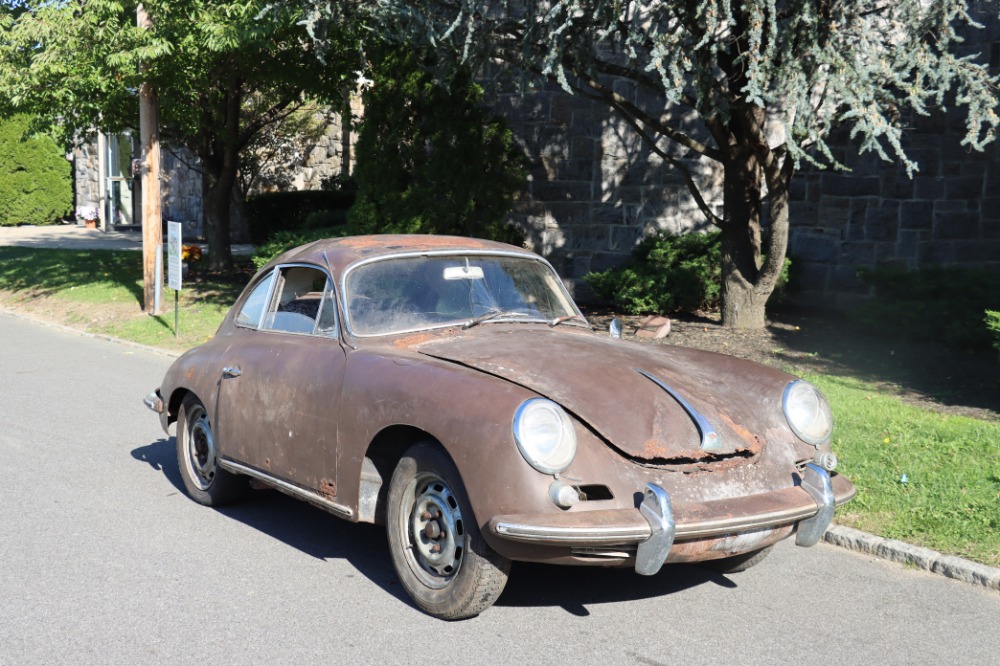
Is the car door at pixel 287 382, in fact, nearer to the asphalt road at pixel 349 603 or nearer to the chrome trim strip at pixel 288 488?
the chrome trim strip at pixel 288 488

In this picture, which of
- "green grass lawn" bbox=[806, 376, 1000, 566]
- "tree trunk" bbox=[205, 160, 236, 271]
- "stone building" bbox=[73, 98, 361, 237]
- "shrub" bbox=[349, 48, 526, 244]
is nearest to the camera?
"green grass lawn" bbox=[806, 376, 1000, 566]

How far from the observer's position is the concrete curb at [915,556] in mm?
5172

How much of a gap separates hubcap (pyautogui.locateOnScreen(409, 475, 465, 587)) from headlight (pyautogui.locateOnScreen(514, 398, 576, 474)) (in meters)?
0.47

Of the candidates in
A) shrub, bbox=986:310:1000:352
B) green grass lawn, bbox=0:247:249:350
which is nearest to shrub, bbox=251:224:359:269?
green grass lawn, bbox=0:247:249:350

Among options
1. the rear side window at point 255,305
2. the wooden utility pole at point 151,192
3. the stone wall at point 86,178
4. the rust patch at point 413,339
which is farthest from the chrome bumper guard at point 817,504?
the stone wall at point 86,178

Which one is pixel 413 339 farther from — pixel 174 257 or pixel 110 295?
pixel 110 295

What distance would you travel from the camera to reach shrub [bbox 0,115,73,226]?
107ft

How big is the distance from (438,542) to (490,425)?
27.4 inches

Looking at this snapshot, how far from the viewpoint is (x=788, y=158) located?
12.0 m

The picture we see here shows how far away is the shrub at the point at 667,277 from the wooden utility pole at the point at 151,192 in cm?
640

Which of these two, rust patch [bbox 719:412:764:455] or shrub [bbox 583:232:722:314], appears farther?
shrub [bbox 583:232:722:314]

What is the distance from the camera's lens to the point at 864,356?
11.1 meters

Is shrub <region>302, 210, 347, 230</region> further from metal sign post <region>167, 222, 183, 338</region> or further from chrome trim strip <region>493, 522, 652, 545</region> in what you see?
chrome trim strip <region>493, 522, 652, 545</region>

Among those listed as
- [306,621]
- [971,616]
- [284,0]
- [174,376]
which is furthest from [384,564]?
[284,0]
